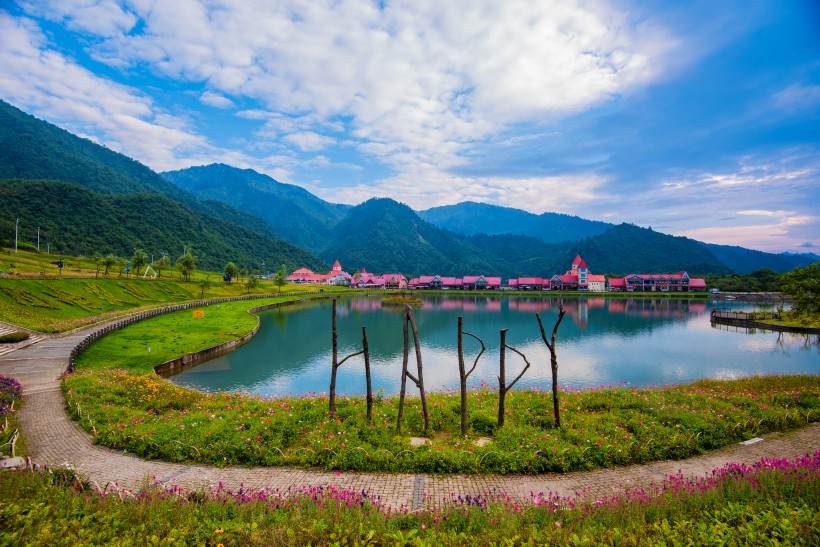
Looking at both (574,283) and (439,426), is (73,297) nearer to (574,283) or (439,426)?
(439,426)

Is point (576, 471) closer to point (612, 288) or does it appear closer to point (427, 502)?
point (427, 502)

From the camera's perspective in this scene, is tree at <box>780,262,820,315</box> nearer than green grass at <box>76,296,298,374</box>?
No

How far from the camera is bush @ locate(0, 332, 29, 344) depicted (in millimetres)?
23047

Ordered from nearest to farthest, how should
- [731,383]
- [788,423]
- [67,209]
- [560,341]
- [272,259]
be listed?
1. [788,423]
2. [731,383]
3. [560,341]
4. [67,209]
5. [272,259]

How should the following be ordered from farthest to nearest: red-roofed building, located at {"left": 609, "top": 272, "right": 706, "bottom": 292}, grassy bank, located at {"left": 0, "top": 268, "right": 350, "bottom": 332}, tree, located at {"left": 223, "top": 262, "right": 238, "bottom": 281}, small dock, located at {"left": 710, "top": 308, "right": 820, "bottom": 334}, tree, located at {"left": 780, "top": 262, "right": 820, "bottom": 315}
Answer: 1. red-roofed building, located at {"left": 609, "top": 272, "right": 706, "bottom": 292}
2. tree, located at {"left": 223, "top": 262, "right": 238, "bottom": 281}
3. small dock, located at {"left": 710, "top": 308, "right": 820, "bottom": 334}
4. tree, located at {"left": 780, "top": 262, "right": 820, "bottom": 315}
5. grassy bank, located at {"left": 0, "top": 268, "right": 350, "bottom": 332}

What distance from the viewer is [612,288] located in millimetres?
125625

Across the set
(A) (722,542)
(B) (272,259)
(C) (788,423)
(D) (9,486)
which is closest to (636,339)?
(C) (788,423)

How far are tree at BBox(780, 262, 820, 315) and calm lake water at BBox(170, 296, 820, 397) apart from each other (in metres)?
3.25

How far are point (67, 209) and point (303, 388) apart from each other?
13640cm

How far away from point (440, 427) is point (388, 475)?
9.87 ft

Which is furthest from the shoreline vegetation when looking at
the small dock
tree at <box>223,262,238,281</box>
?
tree at <box>223,262,238,281</box>

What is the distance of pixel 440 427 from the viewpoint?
36.9 feet

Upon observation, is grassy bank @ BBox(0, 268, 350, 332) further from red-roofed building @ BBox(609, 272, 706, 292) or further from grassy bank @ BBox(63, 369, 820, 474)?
red-roofed building @ BBox(609, 272, 706, 292)

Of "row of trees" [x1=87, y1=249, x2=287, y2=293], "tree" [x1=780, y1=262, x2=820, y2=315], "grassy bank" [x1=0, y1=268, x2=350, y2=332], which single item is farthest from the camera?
"row of trees" [x1=87, y1=249, x2=287, y2=293]
